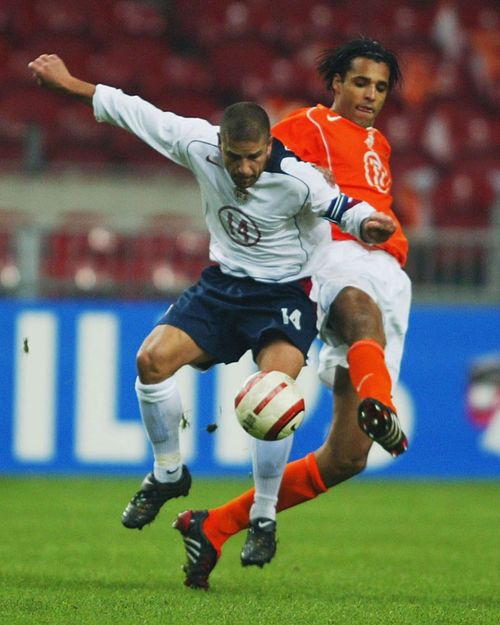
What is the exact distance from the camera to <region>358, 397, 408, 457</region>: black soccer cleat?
501 centimetres

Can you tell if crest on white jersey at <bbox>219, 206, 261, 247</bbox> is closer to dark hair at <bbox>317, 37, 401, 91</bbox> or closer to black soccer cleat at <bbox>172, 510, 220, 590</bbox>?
dark hair at <bbox>317, 37, 401, 91</bbox>

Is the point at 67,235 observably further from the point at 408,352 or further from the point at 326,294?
the point at 326,294

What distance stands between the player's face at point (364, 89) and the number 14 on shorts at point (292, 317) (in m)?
1.03

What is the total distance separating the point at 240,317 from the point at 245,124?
2.72 ft

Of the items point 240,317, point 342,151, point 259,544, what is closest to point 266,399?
point 240,317

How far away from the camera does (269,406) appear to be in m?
5.21

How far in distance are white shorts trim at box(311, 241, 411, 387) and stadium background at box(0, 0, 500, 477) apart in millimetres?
1794

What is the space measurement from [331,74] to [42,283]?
422cm

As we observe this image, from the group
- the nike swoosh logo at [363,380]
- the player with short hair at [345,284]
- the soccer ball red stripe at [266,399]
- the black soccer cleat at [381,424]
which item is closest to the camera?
the black soccer cleat at [381,424]

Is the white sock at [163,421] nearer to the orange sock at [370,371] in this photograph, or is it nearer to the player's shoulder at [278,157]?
the orange sock at [370,371]

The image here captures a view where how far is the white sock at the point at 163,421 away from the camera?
5543 millimetres

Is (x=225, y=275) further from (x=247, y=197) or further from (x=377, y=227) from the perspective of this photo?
(x=377, y=227)

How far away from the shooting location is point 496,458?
10266mm

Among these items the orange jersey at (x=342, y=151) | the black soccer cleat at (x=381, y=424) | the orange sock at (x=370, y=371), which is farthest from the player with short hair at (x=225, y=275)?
the black soccer cleat at (x=381, y=424)
